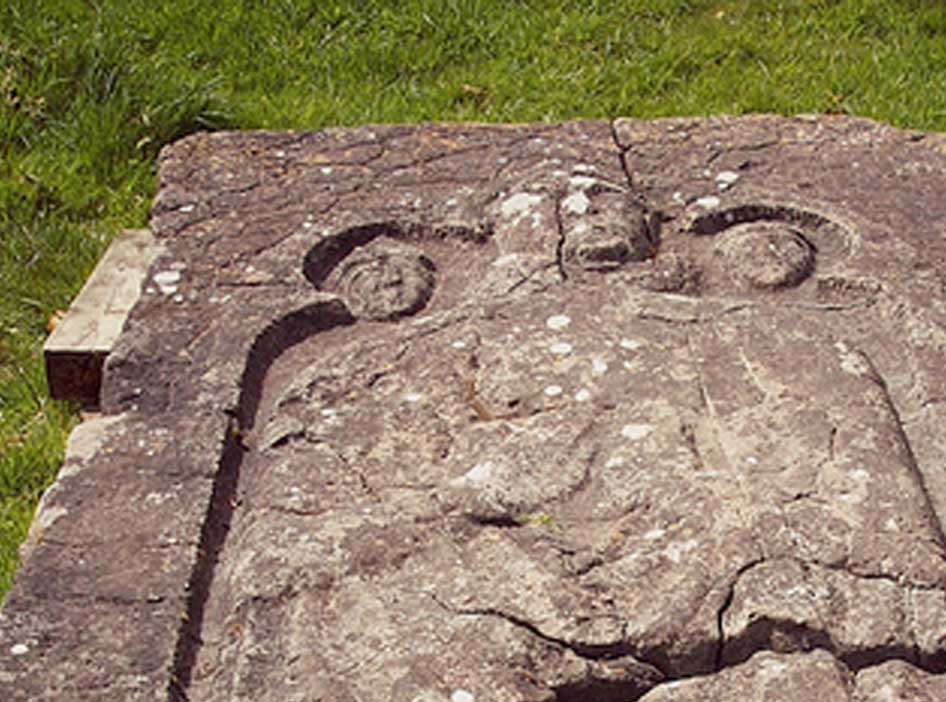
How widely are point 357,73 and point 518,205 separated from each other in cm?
175

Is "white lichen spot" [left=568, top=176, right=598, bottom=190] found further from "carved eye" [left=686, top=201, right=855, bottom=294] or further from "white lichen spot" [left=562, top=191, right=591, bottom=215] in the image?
"carved eye" [left=686, top=201, right=855, bottom=294]

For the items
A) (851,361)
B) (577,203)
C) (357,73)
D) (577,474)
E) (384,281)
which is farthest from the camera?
(357,73)

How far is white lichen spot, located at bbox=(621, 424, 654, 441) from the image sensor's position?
2.82 m

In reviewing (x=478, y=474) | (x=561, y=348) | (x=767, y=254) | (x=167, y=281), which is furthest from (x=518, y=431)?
(x=167, y=281)

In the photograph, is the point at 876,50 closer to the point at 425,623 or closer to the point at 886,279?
the point at 886,279

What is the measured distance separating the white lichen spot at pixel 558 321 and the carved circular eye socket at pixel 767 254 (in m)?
0.41

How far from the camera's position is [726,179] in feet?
11.9

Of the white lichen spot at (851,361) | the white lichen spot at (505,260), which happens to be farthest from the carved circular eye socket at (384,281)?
the white lichen spot at (851,361)

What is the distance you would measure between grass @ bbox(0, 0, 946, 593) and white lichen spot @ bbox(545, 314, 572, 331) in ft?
5.29

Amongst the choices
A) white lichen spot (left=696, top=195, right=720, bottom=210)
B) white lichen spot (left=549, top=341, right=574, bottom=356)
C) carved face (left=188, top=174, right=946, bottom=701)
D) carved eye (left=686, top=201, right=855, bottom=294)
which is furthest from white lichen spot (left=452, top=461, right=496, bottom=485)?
white lichen spot (left=696, top=195, right=720, bottom=210)

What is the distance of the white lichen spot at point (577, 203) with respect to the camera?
346cm

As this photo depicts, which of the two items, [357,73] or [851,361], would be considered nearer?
[851,361]

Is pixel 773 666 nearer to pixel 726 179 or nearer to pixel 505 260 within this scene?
pixel 505 260

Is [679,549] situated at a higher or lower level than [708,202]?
lower
